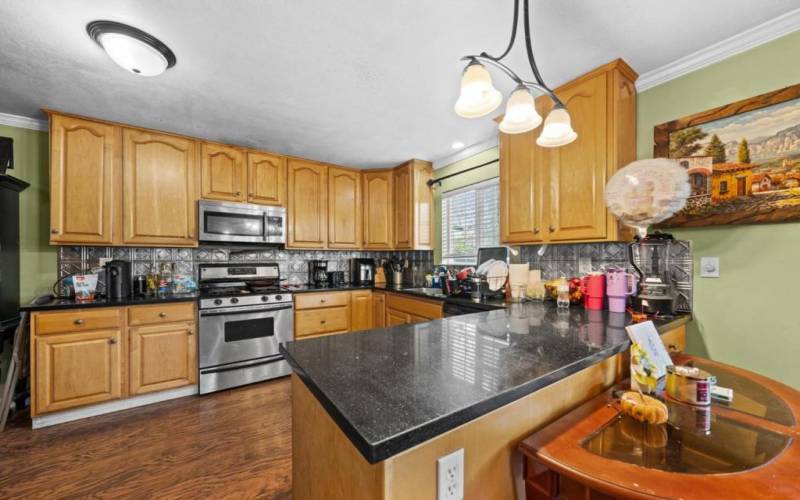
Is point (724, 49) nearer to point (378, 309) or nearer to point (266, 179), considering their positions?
point (378, 309)

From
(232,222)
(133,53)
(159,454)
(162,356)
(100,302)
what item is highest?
(133,53)

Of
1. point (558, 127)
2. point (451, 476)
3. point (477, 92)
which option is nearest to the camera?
point (451, 476)

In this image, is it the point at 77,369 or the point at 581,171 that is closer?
the point at 581,171

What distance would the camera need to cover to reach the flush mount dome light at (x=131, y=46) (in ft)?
4.84

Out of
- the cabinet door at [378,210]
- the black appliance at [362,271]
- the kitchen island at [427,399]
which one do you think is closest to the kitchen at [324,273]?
the kitchen island at [427,399]

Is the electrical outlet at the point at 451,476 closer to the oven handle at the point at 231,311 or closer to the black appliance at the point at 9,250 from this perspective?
the oven handle at the point at 231,311

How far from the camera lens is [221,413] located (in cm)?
235

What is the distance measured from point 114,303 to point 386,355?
97.9 inches

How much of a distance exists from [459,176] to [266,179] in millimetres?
2046

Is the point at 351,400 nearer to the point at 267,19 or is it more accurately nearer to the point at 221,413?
the point at 267,19

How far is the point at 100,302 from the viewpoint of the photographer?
89.2 inches

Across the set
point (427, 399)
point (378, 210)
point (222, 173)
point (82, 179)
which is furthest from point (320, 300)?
point (427, 399)

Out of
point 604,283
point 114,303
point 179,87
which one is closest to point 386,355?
point 604,283

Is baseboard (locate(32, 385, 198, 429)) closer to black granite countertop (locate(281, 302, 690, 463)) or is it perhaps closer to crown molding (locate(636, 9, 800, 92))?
black granite countertop (locate(281, 302, 690, 463))
